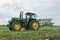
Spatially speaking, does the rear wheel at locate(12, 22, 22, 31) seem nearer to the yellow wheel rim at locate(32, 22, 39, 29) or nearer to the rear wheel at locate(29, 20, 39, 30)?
the rear wheel at locate(29, 20, 39, 30)

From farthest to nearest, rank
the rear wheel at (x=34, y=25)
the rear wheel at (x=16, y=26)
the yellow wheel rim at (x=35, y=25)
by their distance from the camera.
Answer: the yellow wheel rim at (x=35, y=25) → the rear wheel at (x=34, y=25) → the rear wheel at (x=16, y=26)

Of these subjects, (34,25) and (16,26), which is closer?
(16,26)

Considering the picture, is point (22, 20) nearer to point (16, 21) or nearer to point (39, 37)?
point (16, 21)

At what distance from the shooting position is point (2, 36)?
12555 mm

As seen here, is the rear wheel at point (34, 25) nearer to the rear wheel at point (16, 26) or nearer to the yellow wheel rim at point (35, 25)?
the yellow wheel rim at point (35, 25)

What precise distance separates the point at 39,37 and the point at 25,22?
940cm

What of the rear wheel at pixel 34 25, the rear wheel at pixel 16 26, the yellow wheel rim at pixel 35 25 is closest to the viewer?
the rear wheel at pixel 16 26

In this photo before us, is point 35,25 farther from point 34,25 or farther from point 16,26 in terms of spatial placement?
point 16,26

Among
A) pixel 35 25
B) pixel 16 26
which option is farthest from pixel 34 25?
pixel 16 26

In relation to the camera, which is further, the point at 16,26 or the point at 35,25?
the point at 35,25

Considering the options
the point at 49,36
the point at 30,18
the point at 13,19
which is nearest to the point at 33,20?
the point at 30,18

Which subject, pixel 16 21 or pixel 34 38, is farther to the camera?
pixel 16 21

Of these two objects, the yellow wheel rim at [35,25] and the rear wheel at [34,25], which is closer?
the rear wheel at [34,25]

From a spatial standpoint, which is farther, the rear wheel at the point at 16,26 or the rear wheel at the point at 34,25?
the rear wheel at the point at 34,25
